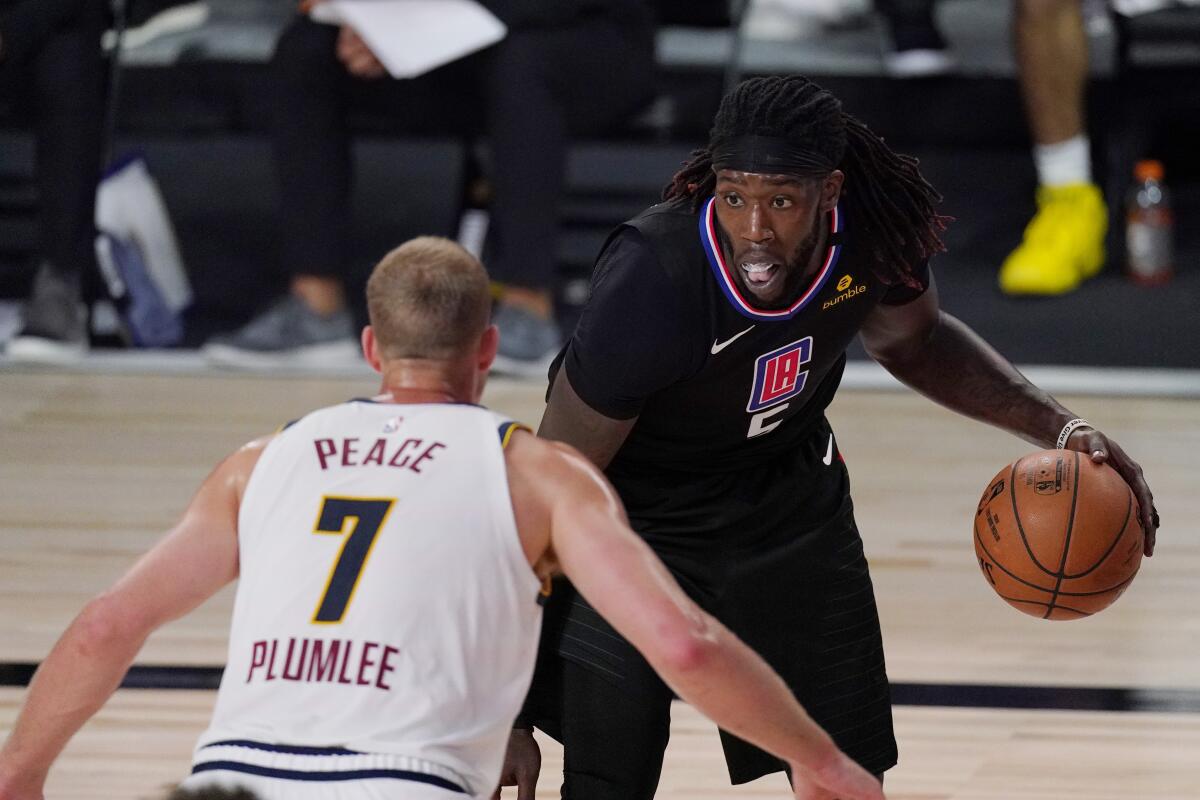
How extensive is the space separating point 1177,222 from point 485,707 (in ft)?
18.7

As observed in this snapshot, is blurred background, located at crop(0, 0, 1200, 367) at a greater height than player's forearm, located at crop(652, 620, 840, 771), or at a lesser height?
lesser

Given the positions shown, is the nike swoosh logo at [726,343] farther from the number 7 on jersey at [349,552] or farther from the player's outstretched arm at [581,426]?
the number 7 on jersey at [349,552]

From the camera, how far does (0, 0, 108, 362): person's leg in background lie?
20.5 feet

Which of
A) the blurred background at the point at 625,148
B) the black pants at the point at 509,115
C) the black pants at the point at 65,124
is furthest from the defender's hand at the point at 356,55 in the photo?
the black pants at the point at 65,124

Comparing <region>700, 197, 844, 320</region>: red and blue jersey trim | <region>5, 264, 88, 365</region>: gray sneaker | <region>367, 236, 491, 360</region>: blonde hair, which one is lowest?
<region>5, 264, 88, 365</region>: gray sneaker

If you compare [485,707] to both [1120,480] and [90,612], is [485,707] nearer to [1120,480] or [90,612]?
[90,612]

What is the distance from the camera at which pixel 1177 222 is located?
718 cm

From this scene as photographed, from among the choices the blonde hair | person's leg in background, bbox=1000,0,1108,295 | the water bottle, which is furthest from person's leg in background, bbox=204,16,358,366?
the blonde hair

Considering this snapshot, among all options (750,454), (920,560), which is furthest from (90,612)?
(920,560)

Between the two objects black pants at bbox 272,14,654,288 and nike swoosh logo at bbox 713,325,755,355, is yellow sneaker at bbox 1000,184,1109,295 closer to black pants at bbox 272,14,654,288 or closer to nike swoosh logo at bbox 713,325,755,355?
black pants at bbox 272,14,654,288

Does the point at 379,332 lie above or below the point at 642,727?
above

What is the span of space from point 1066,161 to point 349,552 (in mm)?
4894

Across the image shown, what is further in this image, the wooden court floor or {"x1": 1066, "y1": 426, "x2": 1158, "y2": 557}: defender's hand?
the wooden court floor

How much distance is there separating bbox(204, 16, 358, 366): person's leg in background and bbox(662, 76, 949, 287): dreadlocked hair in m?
3.46
